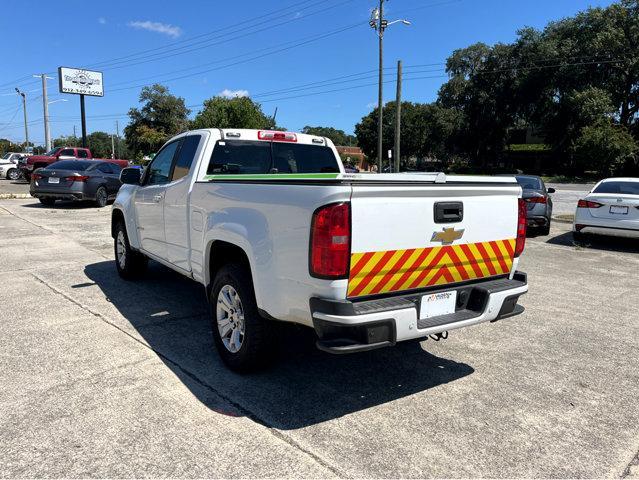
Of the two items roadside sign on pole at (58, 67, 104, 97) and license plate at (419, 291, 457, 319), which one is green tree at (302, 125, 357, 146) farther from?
license plate at (419, 291, 457, 319)

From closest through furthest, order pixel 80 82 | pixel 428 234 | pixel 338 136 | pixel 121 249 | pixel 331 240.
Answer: pixel 331 240 → pixel 428 234 → pixel 121 249 → pixel 80 82 → pixel 338 136

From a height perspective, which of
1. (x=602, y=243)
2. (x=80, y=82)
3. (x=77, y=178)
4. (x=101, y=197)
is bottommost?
(x=602, y=243)

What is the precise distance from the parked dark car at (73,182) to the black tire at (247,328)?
46.5 feet

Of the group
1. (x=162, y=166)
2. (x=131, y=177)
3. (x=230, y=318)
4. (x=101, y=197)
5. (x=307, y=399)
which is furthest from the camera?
(x=101, y=197)

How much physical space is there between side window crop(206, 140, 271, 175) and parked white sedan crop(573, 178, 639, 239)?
25.9 feet

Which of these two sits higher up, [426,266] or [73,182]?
[73,182]

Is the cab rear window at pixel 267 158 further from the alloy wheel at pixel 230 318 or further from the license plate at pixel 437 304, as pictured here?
the license plate at pixel 437 304

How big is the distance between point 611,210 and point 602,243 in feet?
5.66

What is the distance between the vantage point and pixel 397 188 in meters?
3.04

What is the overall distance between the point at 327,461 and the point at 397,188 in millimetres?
1656

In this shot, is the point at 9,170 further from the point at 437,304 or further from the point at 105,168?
the point at 437,304

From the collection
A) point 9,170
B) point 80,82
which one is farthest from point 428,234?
point 80,82

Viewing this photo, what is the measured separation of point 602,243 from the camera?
11188mm

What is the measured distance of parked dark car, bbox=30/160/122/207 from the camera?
15.9 meters
